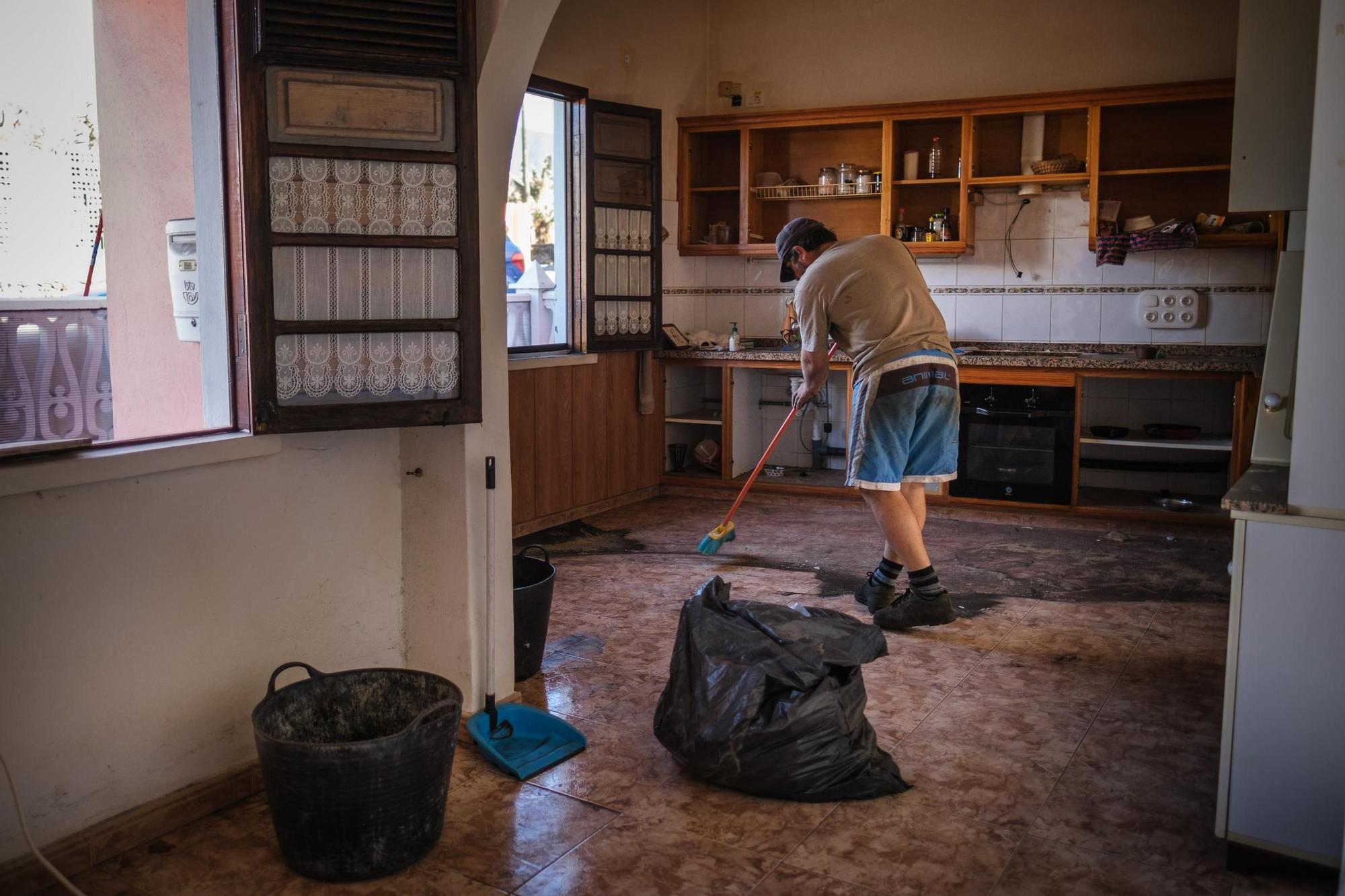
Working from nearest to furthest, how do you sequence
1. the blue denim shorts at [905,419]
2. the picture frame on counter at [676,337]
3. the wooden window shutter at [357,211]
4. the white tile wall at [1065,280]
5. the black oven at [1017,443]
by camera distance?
the wooden window shutter at [357,211], the blue denim shorts at [905,419], the black oven at [1017,443], the white tile wall at [1065,280], the picture frame on counter at [676,337]

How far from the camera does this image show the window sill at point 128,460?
232 centimetres

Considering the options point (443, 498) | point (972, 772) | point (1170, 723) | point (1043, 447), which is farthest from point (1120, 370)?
point (443, 498)

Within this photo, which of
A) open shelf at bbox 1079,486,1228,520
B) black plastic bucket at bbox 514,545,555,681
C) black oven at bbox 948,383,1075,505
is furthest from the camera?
black oven at bbox 948,383,1075,505

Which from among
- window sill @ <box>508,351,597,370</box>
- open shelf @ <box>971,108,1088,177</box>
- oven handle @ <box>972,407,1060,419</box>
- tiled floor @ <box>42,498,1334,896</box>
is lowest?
tiled floor @ <box>42,498,1334,896</box>

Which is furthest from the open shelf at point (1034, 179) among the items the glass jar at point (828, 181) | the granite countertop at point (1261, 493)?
the granite countertop at point (1261, 493)

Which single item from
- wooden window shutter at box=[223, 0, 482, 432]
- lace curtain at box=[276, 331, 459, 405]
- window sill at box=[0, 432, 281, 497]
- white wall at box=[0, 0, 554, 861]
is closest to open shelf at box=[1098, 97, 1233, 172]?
white wall at box=[0, 0, 554, 861]

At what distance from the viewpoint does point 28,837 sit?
2.29m

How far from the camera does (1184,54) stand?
5996 mm

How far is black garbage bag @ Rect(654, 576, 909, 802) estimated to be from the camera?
2.74 m

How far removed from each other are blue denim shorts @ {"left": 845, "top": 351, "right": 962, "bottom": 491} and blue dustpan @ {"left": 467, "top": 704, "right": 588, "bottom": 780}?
1524 mm

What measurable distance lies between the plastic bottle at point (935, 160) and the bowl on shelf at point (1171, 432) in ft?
5.85

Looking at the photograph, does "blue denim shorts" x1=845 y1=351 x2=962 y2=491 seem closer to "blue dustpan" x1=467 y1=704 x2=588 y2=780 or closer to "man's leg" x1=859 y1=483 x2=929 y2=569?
"man's leg" x1=859 y1=483 x2=929 y2=569

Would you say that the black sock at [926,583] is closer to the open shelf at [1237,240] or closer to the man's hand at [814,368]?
the man's hand at [814,368]

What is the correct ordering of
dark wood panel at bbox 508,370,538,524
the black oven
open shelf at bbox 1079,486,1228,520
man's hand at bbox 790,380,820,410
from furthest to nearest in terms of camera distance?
the black oven
open shelf at bbox 1079,486,1228,520
dark wood panel at bbox 508,370,538,524
man's hand at bbox 790,380,820,410
